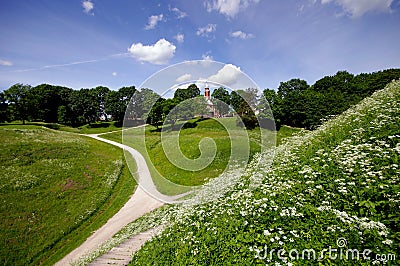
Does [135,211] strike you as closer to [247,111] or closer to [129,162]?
[129,162]

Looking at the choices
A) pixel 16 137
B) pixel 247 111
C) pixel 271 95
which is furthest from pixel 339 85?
pixel 16 137

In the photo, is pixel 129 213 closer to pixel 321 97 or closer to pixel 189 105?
pixel 189 105

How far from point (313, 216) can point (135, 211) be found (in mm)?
16102

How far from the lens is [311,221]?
511cm

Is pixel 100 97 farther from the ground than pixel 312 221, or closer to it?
farther from the ground

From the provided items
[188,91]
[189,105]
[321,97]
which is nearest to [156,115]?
[189,105]

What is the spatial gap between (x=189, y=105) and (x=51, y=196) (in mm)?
24564

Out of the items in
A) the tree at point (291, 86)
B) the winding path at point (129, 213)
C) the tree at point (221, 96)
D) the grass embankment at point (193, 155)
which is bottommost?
the winding path at point (129, 213)

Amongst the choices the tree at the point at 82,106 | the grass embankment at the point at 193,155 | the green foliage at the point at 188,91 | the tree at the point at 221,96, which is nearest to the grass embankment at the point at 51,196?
the grass embankment at the point at 193,155

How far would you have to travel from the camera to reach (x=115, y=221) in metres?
16.7

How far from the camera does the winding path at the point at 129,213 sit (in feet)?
43.5

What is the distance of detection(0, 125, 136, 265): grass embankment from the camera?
1443 cm

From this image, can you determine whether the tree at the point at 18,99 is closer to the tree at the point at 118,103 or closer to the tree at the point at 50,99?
the tree at the point at 50,99

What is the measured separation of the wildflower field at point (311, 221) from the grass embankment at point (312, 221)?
2 cm
